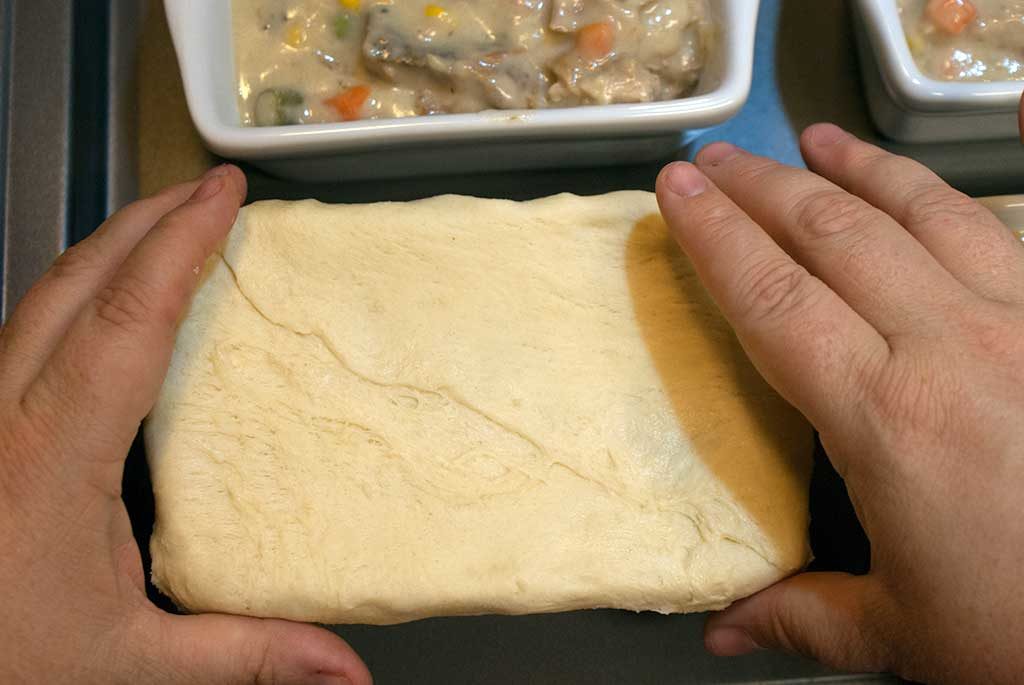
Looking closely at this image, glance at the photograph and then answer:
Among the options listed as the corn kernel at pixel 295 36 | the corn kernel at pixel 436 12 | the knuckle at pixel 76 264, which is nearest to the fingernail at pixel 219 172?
the knuckle at pixel 76 264

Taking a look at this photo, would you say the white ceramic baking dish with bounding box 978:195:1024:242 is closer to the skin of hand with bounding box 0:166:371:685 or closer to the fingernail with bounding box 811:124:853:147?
the fingernail with bounding box 811:124:853:147


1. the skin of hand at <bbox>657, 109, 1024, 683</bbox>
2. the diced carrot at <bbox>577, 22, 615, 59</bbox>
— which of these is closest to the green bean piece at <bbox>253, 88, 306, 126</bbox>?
the diced carrot at <bbox>577, 22, 615, 59</bbox>

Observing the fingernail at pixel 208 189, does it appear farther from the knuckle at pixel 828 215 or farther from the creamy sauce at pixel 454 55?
the knuckle at pixel 828 215

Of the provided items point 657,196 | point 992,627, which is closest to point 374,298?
point 657,196

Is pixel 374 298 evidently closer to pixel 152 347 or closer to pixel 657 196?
pixel 152 347

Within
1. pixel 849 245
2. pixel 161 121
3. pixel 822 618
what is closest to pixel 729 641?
pixel 822 618
